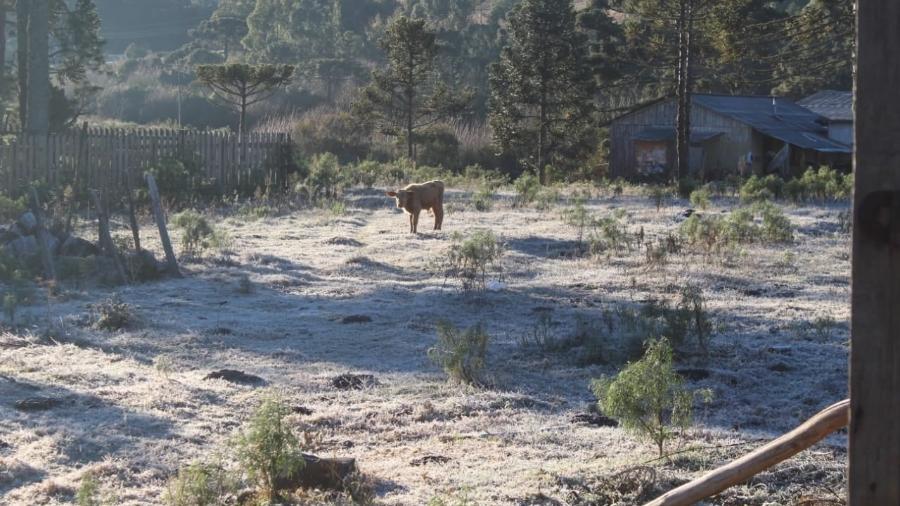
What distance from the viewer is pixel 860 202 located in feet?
7.79

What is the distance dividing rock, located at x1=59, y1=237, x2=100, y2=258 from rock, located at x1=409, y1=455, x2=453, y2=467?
24.5ft

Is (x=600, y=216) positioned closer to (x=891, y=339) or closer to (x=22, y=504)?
(x=22, y=504)

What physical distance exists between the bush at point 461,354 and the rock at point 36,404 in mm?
2318

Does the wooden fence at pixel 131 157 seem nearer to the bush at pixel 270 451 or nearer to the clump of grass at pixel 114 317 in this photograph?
the clump of grass at pixel 114 317

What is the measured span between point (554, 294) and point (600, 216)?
23.5 feet

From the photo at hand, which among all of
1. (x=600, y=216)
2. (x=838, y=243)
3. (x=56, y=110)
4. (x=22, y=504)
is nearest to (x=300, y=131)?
(x=56, y=110)

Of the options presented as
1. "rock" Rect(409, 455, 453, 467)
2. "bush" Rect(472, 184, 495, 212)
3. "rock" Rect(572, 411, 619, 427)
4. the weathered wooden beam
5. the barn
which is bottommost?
"rock" Rect(409, 455, 453, 467)

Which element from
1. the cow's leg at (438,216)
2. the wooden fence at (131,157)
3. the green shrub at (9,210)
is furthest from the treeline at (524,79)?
the green shrub at (9,210)

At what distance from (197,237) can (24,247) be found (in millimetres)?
2051

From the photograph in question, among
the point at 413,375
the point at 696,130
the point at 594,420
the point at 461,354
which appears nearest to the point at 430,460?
the point at 594,420

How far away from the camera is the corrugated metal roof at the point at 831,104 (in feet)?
129

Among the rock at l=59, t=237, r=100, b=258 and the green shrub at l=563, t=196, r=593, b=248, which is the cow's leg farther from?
the rock at l=59, t=237, r=100, b=258

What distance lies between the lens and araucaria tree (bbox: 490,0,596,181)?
115ft

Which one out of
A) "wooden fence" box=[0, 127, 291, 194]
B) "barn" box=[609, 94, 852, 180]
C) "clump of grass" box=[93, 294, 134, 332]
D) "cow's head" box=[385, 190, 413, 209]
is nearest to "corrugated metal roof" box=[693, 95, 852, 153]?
"barn" box=[609, 94, 852, 180]
